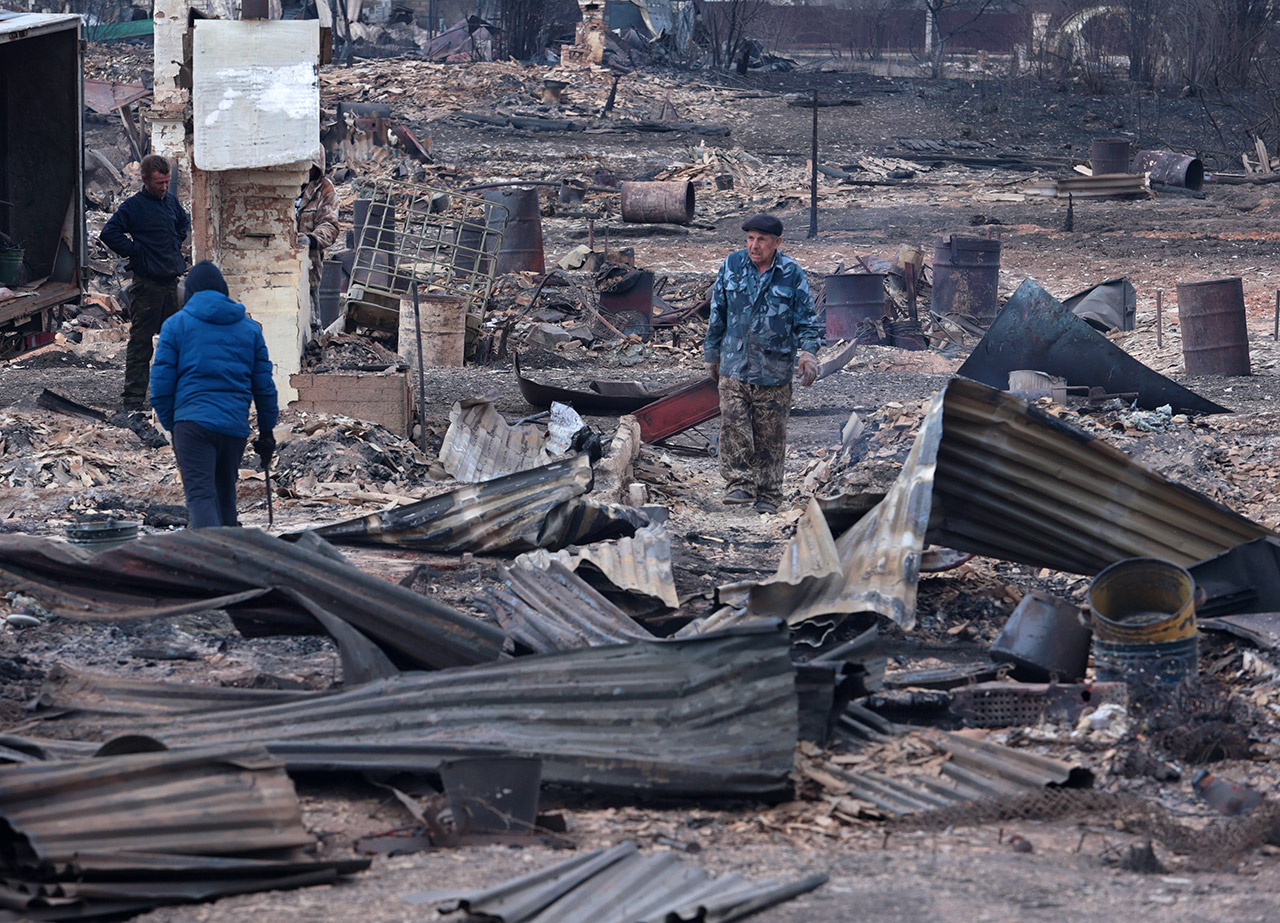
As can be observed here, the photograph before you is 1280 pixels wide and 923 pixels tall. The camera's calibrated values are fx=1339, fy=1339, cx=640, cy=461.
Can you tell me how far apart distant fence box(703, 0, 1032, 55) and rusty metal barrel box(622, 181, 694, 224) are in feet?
74.4

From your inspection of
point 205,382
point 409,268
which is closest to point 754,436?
point 205,382

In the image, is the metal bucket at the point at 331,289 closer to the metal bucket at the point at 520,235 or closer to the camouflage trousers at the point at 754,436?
the metal bucket at the point at 520,235

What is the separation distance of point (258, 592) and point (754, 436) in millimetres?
3749

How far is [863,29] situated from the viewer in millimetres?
41188

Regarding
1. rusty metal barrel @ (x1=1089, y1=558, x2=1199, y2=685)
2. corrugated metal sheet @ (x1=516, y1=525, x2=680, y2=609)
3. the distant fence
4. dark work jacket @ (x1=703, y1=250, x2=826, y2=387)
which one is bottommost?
corrugated metal sheet @ (x1=516, y1=525, x2=680, y2=609)

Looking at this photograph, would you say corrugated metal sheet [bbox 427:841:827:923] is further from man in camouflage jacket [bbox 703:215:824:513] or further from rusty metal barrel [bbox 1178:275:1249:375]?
rusty metal barrel [bbox 1178:275:1249:375]

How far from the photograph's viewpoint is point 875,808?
3830 millimetres

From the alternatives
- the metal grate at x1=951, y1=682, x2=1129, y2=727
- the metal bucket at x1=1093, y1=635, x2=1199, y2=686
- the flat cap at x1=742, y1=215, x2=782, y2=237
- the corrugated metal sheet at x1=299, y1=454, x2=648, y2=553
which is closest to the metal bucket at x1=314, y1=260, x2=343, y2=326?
the flat cap at x1=742, y1=215, x2=782, y2=237

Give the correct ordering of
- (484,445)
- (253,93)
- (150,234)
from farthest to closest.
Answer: (253,93) < (150,234) < (484,445)

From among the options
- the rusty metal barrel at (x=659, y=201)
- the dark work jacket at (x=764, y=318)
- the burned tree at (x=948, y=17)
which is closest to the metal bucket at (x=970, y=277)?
the rusty metal barrel at (x=659, y=201)

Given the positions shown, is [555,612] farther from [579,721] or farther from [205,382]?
[205,382]

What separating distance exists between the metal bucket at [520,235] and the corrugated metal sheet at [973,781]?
13.3m

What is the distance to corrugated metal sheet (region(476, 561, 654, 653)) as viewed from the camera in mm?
4746

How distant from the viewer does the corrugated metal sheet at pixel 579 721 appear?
3814 mm
